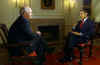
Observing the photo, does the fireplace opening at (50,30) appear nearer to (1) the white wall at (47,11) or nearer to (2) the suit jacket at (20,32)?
(1) the white wall at (47,11)

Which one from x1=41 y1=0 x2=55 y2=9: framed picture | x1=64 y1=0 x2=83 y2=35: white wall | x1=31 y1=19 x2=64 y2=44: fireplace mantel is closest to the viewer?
x1=31 y1=19 x2=64 y2=44: fireplace mantel

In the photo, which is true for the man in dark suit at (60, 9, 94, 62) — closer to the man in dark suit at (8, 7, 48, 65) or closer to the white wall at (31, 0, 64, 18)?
the man in dark suit at (8, 7, 48, 65)

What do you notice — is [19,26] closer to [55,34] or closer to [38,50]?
[38,50]

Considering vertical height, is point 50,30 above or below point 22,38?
below

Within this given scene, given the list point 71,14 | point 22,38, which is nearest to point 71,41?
point 22,38

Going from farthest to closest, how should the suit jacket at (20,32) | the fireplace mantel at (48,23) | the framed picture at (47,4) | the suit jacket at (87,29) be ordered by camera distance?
the framed picture at (47,4) → the fireplace mantel at (48,23) → the suit jacket at (87,29) → the suit jacket at (20,32)

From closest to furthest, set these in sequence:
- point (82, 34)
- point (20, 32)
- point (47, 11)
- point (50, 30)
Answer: point (20, 32), point (82, 34), point (47, 11), point (50, 30)

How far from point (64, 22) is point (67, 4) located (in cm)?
71

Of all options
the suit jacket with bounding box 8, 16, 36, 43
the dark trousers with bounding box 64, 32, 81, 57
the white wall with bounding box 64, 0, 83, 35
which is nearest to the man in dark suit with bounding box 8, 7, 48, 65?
the suit jacket with bounding box 8, 16, 36, 43

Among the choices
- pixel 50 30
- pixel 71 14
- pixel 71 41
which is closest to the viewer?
pixel 71 41

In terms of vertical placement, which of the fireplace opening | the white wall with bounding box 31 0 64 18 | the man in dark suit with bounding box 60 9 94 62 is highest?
the white wall with bounding box 31 0 64 18

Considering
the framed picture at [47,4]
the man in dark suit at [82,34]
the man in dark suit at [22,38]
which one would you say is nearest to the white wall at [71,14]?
the framed picture at [47,4]

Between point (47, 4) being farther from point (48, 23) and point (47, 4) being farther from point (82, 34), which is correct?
point (82, 34)

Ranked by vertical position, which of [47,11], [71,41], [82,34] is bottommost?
[71,41]
